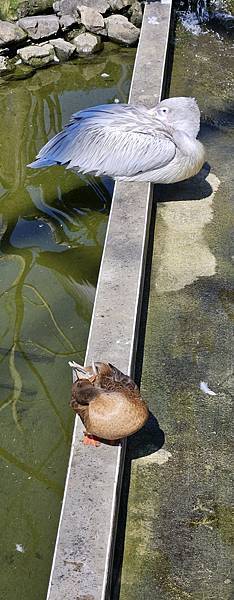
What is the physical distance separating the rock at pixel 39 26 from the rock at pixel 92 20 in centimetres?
23

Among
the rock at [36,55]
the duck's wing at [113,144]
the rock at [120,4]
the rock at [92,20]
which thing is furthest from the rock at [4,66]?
the duck's wing at [113,144]

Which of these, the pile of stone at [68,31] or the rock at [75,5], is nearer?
the pile of stone at [68,31]

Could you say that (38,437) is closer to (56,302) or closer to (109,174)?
(56,302)

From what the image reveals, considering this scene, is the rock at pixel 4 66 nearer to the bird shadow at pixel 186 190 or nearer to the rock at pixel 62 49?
the rock at pixel 62 49

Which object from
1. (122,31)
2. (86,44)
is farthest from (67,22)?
(122,31)

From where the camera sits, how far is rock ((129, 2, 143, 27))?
766cm

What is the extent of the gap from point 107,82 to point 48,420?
372 centimetres

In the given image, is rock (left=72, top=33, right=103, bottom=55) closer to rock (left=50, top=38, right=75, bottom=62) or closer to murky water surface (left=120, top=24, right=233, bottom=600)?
rock (left=50, top=38, right=75, bottom=62)

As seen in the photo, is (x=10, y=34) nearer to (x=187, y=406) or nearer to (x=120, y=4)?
(x=120, y=4)

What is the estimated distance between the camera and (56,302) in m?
4.82

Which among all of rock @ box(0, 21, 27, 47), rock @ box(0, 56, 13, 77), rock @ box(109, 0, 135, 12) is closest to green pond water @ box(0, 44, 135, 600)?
rock @ box(0, 56, 13, 77)

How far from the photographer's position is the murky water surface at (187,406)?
328 centimetres

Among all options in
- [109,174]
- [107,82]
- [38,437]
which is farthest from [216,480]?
[107,82]

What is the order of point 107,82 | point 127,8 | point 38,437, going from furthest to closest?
point 127,8, point 107,82, point 38,437
